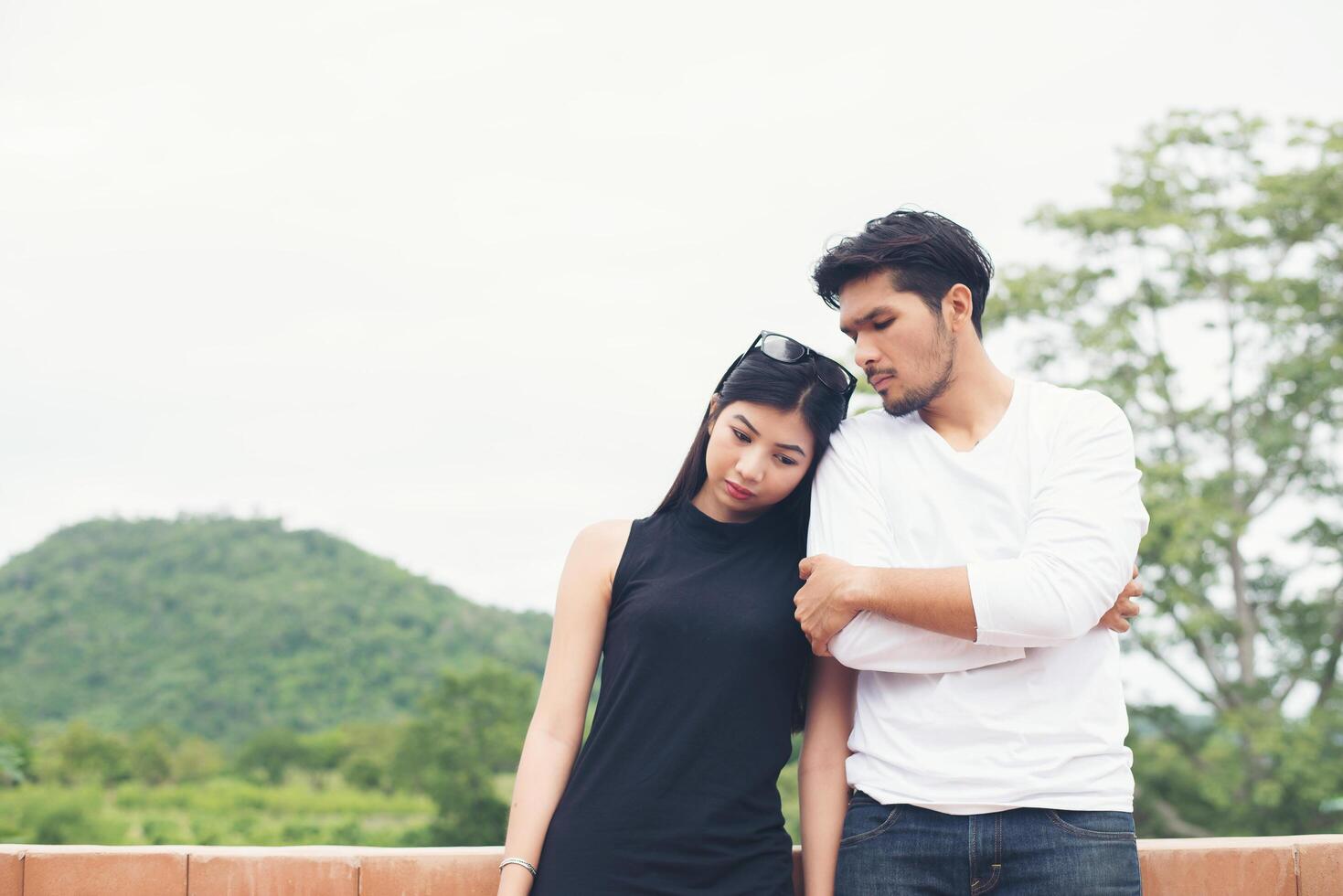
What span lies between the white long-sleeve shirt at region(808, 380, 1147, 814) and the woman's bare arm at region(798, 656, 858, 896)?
0.05m

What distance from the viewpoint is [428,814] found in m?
22.3

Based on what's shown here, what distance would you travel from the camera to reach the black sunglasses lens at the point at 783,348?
1932 millimetres

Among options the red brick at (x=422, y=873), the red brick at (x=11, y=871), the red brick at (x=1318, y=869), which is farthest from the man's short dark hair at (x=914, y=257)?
the red brick at (x=11, y=871)

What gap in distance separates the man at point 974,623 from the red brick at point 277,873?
0.78 meters

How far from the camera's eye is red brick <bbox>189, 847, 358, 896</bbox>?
6.26 ft

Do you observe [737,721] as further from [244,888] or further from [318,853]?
[244,888]

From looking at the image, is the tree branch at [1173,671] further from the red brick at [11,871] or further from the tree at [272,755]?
the tree at [272,755]

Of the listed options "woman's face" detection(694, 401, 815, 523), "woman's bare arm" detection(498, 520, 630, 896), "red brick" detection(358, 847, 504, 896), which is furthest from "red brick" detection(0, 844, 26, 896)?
"woman's face" detection(694, 401, 815, 523)

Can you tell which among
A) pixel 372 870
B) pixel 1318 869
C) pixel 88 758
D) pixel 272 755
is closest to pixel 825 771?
pixel 372 870

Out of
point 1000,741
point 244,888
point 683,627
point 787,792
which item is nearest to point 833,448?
point 683,627

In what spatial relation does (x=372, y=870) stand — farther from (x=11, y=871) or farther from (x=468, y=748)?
(x=468, y=748)

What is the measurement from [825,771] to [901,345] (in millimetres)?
694

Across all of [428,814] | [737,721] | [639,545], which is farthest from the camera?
[428,814]

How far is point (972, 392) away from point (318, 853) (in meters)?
1.33
